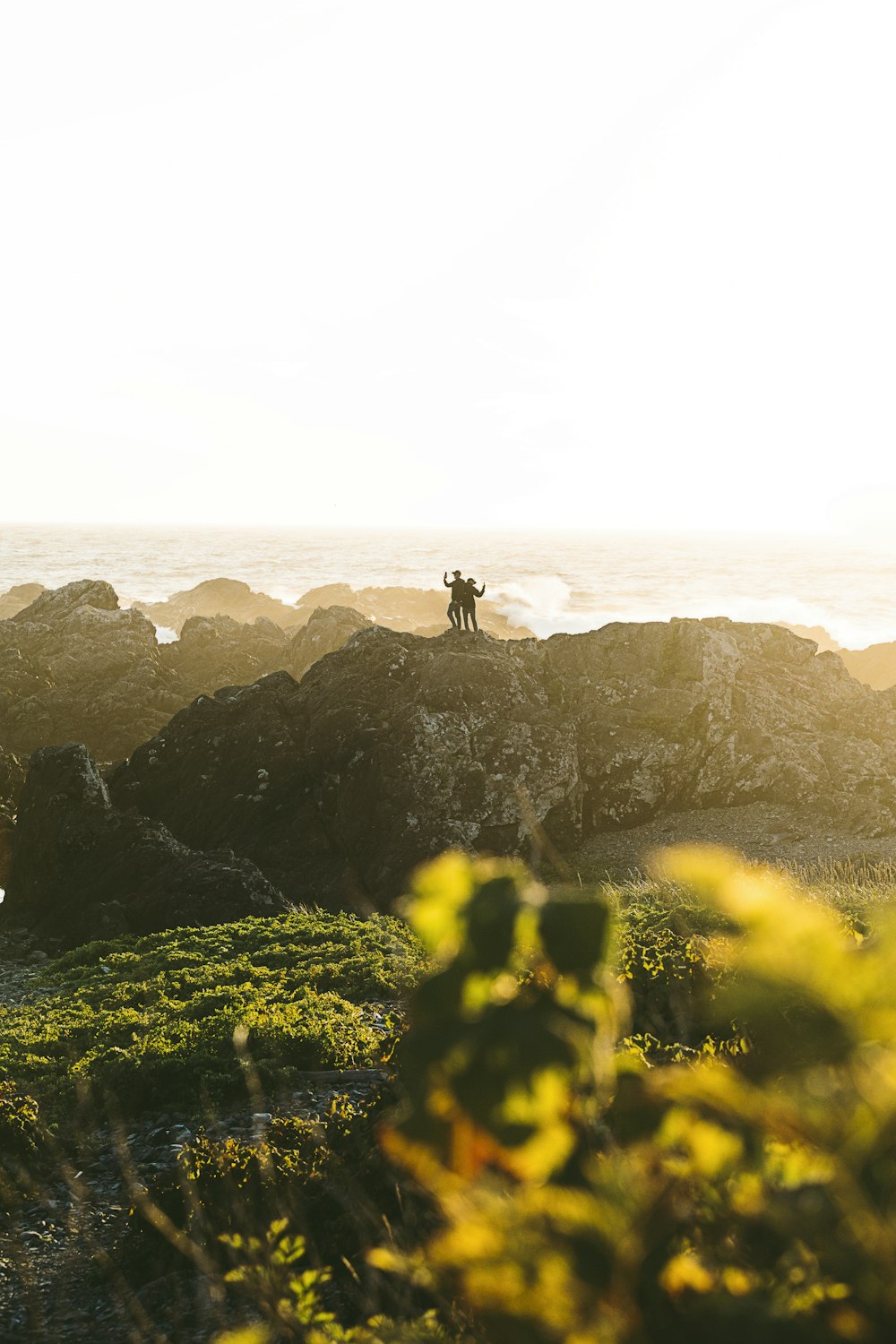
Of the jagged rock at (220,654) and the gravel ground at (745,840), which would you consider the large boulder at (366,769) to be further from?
the jagged rock at (220,654)

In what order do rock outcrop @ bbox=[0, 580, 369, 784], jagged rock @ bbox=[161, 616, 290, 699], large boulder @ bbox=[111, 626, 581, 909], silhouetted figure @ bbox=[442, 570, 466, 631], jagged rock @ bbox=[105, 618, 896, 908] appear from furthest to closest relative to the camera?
jagged rock @ bbox=[161, 616, 290, 699]
rock outcrop @ bbox=[0, 580, 369, 784]
silhouetted figure @ bbox=[442, 570, 466, 631]
jagged rock @ bbox=[105, 618, 896, 908]
large boulder @ bbox=[111, 626, 581, 909]

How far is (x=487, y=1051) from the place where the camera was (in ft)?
5.00

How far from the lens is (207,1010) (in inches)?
420

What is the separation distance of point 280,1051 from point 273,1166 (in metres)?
2.89

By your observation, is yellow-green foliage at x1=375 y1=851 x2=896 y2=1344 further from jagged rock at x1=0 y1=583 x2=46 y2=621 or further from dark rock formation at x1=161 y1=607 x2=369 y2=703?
jagged rock at x1=0 y1=583 x2=46 y2=621

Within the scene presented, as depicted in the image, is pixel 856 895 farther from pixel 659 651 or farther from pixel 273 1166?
pixel 659 651

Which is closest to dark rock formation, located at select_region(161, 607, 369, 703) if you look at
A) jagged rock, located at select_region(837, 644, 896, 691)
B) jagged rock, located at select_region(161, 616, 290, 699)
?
jagged rock, located at select_region(161, 616, 290, 699)

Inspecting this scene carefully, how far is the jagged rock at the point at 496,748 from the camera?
20.2 meters

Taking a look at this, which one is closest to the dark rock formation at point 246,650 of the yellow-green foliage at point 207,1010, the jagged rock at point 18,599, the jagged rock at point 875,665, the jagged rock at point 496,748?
the jagged rock at point 496,748

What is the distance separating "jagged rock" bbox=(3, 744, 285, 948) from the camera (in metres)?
16.6

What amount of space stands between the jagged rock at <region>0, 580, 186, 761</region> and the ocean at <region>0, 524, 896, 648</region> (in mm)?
38314

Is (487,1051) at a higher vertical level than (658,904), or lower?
higher

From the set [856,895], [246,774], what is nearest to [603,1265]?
[856,895]

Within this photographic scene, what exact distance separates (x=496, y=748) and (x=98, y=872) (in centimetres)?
1020
